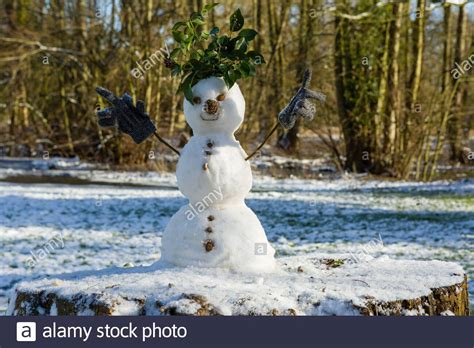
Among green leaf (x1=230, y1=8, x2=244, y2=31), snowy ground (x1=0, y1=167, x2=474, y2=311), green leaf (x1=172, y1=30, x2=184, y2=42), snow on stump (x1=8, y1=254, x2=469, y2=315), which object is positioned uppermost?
green leaf (x1=230, y1=8, x2=244, y2=31)

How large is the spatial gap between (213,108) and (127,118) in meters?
0.57

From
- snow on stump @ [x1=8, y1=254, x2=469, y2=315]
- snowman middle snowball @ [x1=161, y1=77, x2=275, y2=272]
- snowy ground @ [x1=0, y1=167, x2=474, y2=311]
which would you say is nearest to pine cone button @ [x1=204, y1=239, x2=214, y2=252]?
snowman middle snowball @ [x1=161, y1=77, x2=275, y2=272]

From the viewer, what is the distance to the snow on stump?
320 centimetres

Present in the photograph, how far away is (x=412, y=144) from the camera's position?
1684cm

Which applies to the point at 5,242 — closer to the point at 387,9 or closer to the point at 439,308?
the point at 439,308

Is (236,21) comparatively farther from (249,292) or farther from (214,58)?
(249,292)

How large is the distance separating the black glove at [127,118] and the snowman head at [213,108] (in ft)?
1.00

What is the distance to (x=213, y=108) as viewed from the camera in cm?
390

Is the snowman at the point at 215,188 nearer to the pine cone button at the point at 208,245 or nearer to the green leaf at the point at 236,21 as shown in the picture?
the pine cone button at the point at 208,245

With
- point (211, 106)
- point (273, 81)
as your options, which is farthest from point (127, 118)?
point (273, 81)

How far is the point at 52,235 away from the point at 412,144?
34.9 ft

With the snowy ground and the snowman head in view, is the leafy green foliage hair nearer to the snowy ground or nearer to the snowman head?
the snowman head

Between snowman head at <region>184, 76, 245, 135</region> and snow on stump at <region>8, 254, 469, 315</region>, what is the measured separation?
2.79 ft

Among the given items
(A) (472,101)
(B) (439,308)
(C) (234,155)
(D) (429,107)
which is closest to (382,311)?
(B) (439,308)
